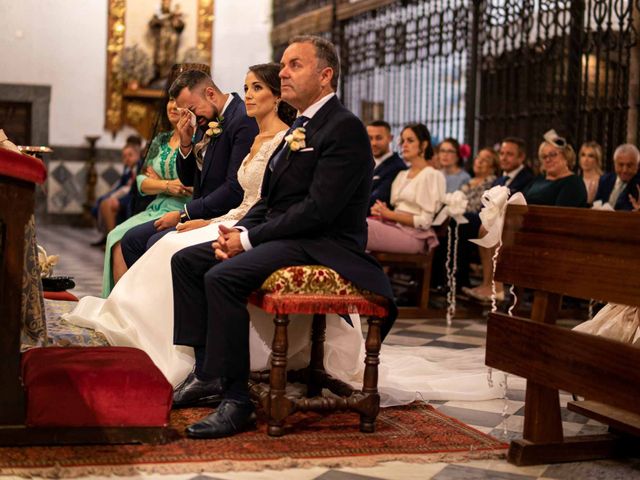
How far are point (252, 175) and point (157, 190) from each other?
134 centimetres

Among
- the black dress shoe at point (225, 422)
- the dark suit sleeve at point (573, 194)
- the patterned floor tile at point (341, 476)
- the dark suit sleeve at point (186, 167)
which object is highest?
the dark suit sleeve at point (186, 167)

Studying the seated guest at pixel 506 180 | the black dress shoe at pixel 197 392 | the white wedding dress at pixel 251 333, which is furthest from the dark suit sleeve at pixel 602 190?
the black dress shoe at pixel 197 392

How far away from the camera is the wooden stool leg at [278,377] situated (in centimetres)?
348

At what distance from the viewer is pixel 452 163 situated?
8.73m

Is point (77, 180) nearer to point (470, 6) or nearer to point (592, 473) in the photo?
point (470, 6)

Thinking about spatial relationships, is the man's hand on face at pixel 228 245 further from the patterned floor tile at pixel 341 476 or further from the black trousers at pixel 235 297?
the patterned floor tile at pixel 341 476

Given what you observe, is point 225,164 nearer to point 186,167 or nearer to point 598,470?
point 186,167

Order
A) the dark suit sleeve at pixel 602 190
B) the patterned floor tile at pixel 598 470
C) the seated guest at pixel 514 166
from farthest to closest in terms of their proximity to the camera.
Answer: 1. the seated guest at pixel 514 166
2. the dark suit sleeve at pixel 602 190
3. the patterned floor tile at pixel 598 470

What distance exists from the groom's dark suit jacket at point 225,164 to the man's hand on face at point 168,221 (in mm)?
189

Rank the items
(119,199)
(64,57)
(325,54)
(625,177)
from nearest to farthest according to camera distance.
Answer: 1. (325,54)
2. (625,177)
3. (119,199)
4. (64,57)

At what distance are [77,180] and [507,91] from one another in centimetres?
→ 736

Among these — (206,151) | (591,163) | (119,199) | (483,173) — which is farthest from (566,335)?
(119,199)

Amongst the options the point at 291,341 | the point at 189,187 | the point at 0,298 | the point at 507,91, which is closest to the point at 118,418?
the point at 0,298

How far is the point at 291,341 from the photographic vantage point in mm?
4219
